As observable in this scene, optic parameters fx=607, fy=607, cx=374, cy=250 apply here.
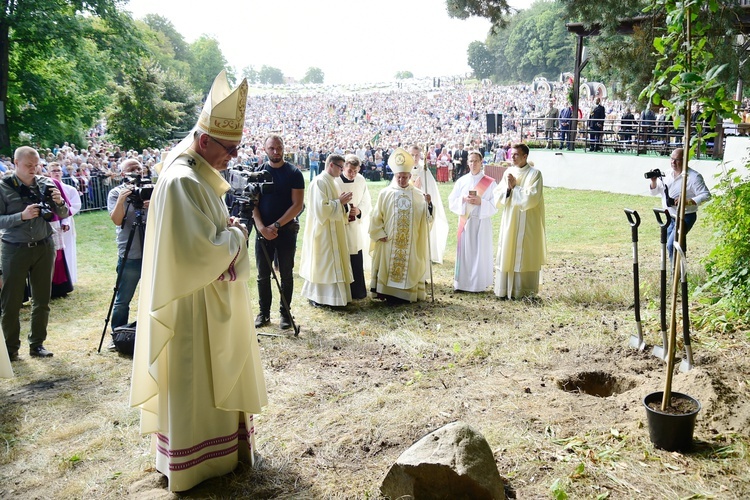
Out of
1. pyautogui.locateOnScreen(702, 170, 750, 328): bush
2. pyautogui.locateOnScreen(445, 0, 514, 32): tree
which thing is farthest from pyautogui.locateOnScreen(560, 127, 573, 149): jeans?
pyautogui.locateOnScreen(702, 170, 750, 328): bush

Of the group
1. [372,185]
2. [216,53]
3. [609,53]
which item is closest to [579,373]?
[609,53]

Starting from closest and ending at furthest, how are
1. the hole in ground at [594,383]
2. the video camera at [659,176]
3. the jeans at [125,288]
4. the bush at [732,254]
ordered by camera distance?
the hole in ground at [594,383] → the bush at [732,254] → the jeans at [125,288] → the video camera at [659,176]

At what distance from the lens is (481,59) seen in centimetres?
10894

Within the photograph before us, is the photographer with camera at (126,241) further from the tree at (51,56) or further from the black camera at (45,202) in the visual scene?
the tree at (51,56)

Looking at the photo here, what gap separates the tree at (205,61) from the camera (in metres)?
72.1

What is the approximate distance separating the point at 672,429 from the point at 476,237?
18.4ft

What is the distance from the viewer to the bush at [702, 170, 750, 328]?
5.83 metres

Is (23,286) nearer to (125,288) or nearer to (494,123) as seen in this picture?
(125,288)

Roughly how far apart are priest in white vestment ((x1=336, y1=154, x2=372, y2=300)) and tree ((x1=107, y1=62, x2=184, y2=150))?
22.1m

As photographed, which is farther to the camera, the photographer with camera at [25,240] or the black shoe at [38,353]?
the black shoe at [38,353]

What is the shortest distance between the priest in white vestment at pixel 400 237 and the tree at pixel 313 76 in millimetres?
149582

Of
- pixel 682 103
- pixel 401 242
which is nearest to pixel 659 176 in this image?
pixel 401 242

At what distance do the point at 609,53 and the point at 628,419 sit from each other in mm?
8130

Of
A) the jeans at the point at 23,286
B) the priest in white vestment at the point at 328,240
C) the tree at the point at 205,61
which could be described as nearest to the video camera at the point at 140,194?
the jeans at the point at 23,286
